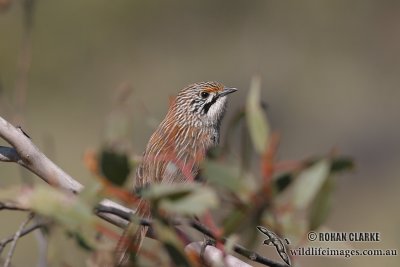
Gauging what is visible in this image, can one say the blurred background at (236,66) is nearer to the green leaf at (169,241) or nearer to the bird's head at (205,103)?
the bird's head at (205,103)

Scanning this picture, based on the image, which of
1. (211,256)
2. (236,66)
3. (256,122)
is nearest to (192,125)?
(211,256)

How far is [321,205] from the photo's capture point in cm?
179

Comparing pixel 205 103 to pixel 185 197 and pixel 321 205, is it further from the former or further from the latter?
pixel 185 197

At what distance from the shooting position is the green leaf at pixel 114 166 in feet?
5.63

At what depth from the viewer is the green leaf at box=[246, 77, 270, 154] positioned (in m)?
1.76

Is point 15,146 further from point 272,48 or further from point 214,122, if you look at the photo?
point 272,48

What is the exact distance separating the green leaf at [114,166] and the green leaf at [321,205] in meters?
0.36

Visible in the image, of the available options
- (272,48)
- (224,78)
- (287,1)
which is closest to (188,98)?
(224,78)

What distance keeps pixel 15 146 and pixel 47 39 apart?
448 inches

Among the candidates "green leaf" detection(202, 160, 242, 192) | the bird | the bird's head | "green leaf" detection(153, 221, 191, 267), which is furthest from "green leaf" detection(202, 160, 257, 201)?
the bird's head

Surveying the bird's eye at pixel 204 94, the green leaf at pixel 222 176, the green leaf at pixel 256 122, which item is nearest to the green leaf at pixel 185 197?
the green leaf at pixel 222 176

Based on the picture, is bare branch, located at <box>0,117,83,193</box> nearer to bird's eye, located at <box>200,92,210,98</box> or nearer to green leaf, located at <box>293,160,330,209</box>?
green leaf, located at <box>293,160,330,209</box>

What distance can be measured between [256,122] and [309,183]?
7.3 inches

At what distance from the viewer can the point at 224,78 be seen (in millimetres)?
13781
